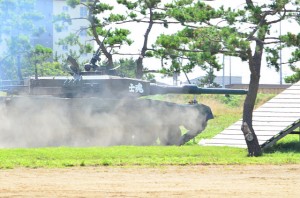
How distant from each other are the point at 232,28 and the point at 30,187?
9.13 meters

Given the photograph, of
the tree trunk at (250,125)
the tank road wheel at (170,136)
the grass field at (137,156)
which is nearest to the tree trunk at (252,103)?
the tree trunk at (250,125)

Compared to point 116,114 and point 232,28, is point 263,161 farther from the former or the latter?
point 116,114

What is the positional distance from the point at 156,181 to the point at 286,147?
32.3ft

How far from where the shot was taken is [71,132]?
87.4ft

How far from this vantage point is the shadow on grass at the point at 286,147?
24141 millimetres

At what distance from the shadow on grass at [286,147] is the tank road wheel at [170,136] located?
160 inches

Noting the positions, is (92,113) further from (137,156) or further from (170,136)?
(137,156)

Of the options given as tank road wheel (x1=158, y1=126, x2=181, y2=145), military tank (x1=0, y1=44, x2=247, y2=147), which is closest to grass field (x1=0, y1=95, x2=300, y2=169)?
military tank (x1=0, y1=44, x2=247, y2=147)

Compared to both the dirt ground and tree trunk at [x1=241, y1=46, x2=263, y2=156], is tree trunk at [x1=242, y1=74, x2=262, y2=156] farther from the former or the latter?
the dirt ground

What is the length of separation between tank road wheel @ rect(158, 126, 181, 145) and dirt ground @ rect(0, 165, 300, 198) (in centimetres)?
908

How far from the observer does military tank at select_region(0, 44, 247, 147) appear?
25953mm

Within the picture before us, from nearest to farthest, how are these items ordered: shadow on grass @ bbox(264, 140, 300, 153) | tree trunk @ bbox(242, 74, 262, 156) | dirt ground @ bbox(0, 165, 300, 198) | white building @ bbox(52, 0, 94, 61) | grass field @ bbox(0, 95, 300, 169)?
dirt ground @ bbox(0, 165, 300, 198)
grass field @ bbox(0, 95, 300, 169)
tree trunk @ bbox(242, 74, 262, 156)
shadow on grass @ bbox(264, 140, 300, 153)
white building @ bbox(52, 0, 94, 61)

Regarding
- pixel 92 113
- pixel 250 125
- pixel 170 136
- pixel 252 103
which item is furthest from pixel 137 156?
pixel 170 136

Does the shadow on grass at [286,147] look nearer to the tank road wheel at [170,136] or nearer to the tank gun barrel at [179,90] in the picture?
the tank road wheel at [170,136]
